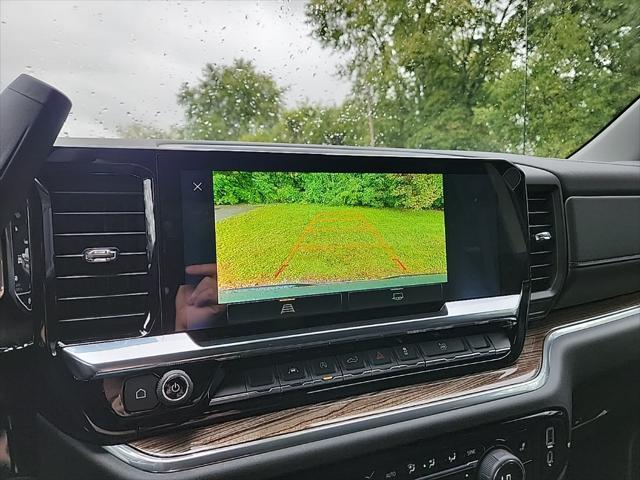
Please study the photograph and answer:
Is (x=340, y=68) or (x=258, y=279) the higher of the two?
(x=340, y=68)

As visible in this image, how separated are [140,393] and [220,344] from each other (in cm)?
16

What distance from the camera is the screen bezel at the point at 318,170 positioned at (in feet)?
3.03

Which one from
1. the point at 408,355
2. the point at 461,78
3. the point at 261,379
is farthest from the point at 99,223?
the point at 461,78

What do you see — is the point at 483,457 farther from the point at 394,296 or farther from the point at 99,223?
the point at 99,223

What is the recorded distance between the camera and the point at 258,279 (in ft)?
3.29

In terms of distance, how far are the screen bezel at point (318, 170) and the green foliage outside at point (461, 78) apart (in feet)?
1.28

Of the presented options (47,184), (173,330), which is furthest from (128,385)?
(47,184)

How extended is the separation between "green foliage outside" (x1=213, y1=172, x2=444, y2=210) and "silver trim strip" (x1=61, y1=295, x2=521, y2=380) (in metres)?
0.25

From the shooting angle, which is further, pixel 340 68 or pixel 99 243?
pixel 340 68

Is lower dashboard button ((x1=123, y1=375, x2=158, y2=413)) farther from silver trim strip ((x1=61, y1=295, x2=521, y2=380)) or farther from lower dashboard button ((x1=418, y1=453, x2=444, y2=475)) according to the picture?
lower dashboard button ((x1=418, y1=453, x2=444, y2=475))

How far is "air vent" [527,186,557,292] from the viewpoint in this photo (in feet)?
4.74

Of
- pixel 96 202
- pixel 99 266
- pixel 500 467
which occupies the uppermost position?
pixel 96 202

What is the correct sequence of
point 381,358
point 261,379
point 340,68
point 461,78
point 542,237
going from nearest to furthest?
point 261,379 < point 381,358 < point 542,237 < point 340,68 < point 461,78
